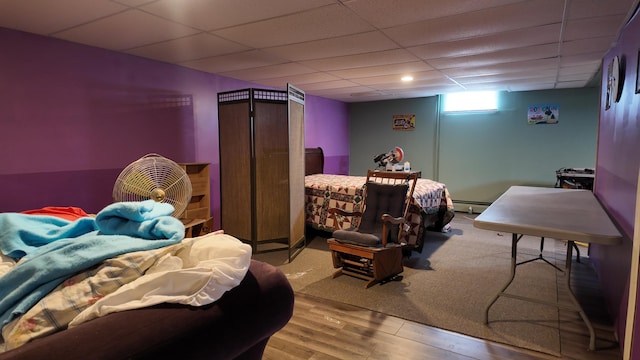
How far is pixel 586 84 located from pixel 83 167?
21.4 ft

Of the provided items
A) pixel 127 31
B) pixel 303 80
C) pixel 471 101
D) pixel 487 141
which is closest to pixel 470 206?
pixel 487 141

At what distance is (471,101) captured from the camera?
637cm

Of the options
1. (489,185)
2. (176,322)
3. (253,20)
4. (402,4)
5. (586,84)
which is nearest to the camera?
(176,322)

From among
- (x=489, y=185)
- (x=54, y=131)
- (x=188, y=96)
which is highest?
(x=188, y=96)

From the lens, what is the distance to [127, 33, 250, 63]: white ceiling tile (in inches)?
117

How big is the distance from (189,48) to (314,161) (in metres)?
3.21

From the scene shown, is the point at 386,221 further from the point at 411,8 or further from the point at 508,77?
the point at 508,77

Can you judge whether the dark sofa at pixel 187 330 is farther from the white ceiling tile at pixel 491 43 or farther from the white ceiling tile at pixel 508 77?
the white ceiling tile at pixel 508 77

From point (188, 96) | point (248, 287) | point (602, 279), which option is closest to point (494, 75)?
point (602, 279)

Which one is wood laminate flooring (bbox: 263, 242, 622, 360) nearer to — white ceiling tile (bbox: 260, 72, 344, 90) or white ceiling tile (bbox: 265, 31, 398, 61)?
white ceiling tile (bbox: 265, 31, 398, 61)

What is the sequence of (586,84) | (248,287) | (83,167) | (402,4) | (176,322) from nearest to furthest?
(176,322)
(248,287)
(402,4)
(83,167)
(586,84)

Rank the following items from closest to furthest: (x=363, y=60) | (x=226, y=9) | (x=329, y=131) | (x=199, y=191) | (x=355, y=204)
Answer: (x=226, y=9) < (x=363, y=60) < (x=199, y=191) < (x=355, y=204) < (x=329, y=131)

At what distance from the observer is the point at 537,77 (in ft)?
15.4

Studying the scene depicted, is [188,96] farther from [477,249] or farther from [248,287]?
[477,249]
